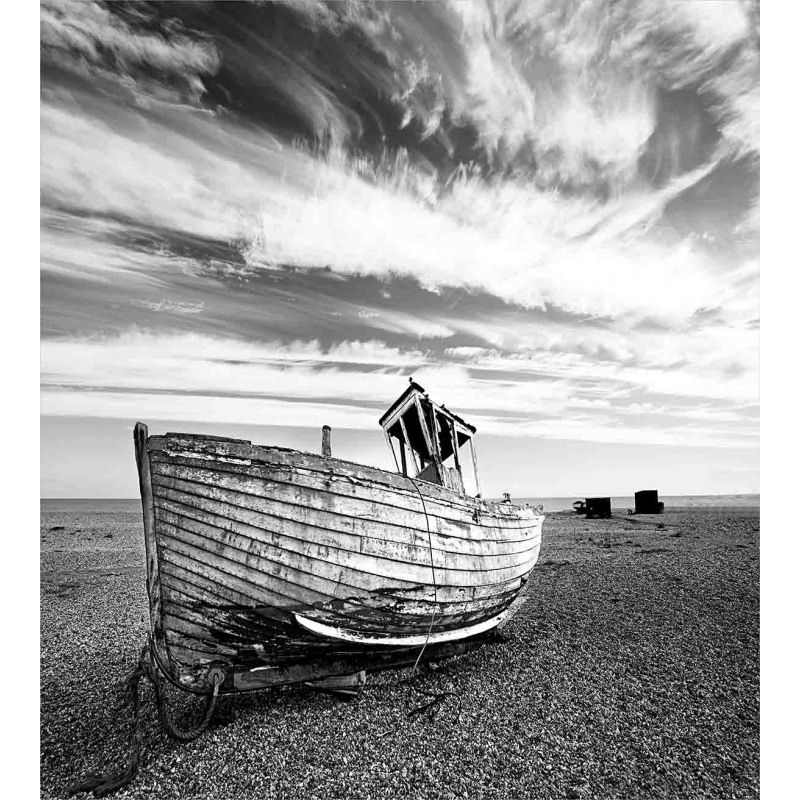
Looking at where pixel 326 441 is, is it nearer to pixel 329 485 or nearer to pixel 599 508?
pixel 329 485

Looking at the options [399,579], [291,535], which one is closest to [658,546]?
[399,579]

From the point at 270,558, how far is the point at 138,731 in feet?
7.69

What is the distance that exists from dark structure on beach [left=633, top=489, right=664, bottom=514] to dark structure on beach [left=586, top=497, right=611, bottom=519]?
411 cm

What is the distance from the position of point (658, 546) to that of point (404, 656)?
16767mm

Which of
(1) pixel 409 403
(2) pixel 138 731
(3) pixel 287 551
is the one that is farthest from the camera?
(1) pixel 409 403

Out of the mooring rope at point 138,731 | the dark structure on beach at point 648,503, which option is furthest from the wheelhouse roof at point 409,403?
the dark structure on beach at point 648,503

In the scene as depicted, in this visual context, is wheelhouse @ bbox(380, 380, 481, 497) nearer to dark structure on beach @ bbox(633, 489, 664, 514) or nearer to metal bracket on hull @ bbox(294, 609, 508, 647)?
metal bracket on hull @ bbox(294, 609, 508, 647)

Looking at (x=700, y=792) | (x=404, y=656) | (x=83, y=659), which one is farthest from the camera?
(x=83, y=659)

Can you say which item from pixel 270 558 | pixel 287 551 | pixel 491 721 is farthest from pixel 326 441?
pixel 491 721

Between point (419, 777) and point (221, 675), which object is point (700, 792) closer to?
point (419, 777)

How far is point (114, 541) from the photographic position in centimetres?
2442

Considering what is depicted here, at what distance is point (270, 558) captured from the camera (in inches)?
209

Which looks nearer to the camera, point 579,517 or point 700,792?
point 700,792

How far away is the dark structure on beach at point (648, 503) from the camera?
36375mm
